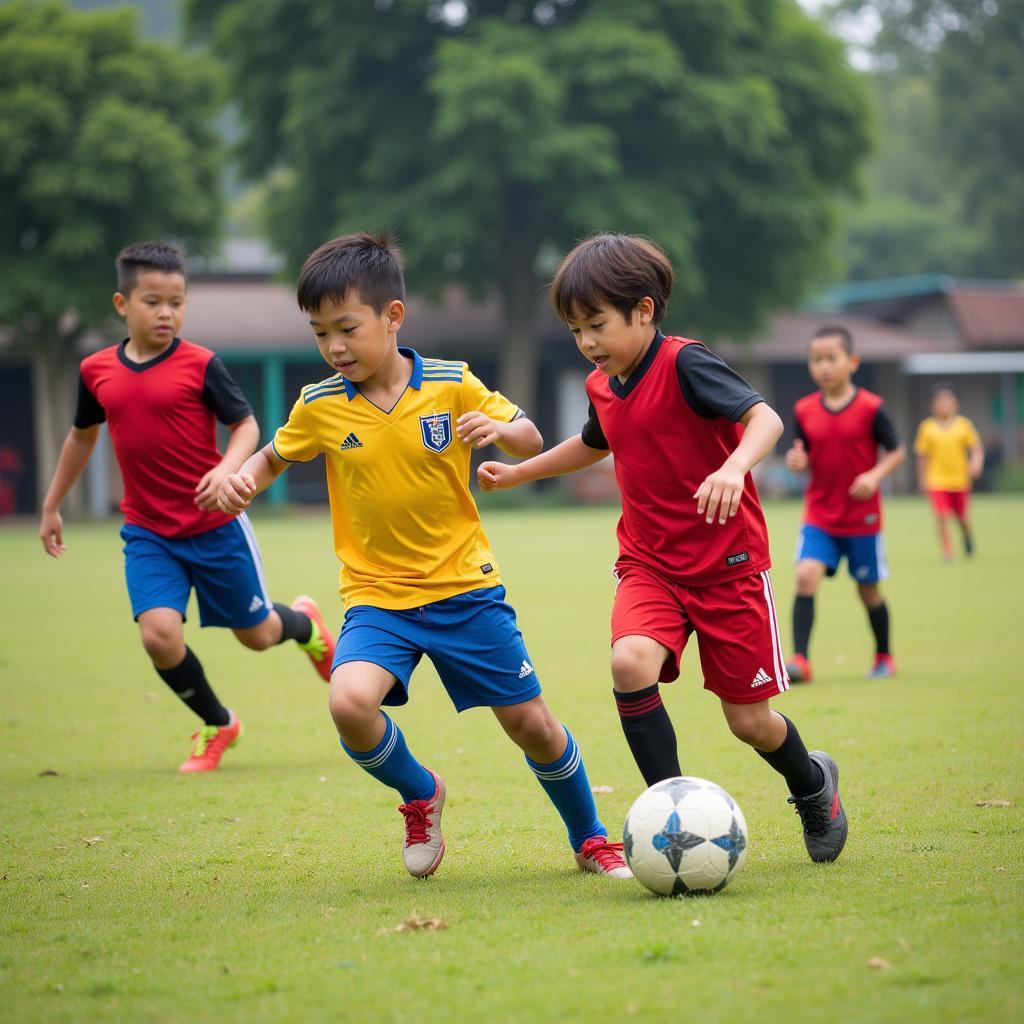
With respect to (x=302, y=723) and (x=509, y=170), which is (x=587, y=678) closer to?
(x=302, y=723)

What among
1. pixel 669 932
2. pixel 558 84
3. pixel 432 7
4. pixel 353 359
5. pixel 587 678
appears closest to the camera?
pixel 669 932

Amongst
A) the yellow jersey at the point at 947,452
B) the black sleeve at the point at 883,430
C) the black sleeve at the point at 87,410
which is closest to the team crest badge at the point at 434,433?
the black sleeve at the point at 87,410

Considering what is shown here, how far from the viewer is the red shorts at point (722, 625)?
4.44m

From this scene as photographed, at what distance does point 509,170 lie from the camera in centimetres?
3281

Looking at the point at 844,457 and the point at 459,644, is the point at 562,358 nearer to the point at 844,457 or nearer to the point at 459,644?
the point at 844,457

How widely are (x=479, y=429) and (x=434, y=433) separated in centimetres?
23

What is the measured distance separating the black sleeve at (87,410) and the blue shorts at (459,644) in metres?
2.58

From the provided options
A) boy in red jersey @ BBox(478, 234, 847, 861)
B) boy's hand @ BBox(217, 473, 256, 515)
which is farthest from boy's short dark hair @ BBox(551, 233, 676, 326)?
boy's hand @ BBox(217, 473, 256, 515)

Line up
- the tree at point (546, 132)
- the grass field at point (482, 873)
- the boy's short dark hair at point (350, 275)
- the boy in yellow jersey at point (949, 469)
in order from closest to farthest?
1. the grass field at point (482, 873)
2. the boy's short dark hair at point (350, 275)
3. the boy in yellow jersey at point (949, 469)
4. the tree at point (546, 132)

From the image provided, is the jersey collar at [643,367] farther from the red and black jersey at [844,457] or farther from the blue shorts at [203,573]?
the red and black jersey at [844,457]

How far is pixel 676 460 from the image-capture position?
4477 mm

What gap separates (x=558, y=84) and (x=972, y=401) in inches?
636

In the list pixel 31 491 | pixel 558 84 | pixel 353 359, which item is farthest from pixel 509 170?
pixel 353 359

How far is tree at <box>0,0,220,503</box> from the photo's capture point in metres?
31.3
